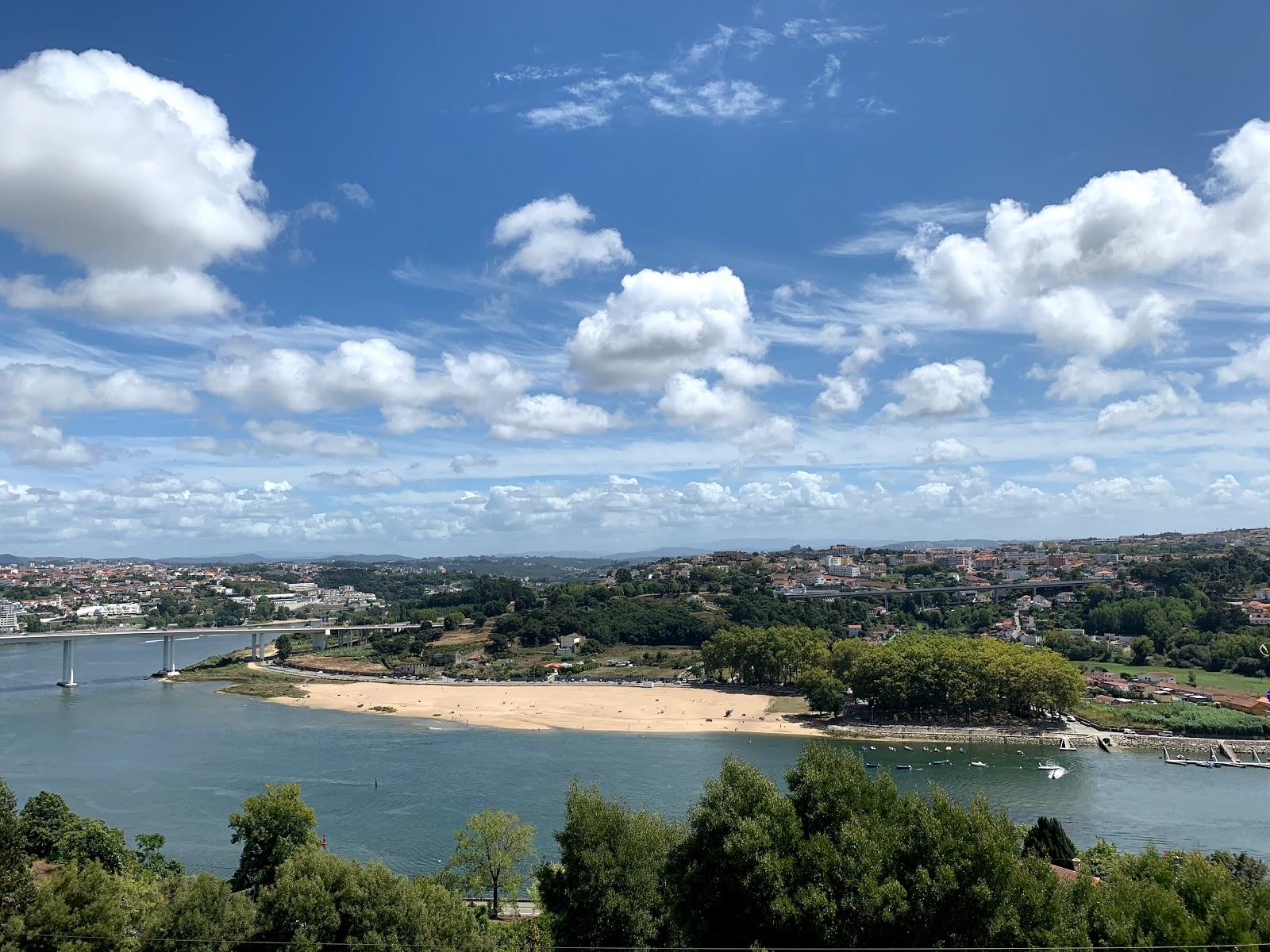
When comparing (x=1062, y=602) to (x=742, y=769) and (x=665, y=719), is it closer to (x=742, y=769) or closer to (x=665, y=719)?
(x=665, y=719)

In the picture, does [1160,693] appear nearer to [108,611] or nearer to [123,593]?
[108,611]

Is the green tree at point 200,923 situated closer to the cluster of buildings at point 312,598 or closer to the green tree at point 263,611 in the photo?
the green tree at point 263,611

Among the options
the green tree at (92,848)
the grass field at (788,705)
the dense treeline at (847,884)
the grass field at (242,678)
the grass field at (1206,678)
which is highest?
the dense treeline at (847,884)

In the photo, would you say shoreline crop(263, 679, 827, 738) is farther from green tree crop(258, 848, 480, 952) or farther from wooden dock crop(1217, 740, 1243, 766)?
green tree crop(258, 848, 480, 952)

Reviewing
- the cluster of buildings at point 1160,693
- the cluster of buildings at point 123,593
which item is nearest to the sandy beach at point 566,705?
the cluster of buildings at point 1160,693

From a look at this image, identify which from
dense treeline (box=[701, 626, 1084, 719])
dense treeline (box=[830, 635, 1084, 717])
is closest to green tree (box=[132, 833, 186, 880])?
dense treeline (box=[701, 626, 1084, 719])

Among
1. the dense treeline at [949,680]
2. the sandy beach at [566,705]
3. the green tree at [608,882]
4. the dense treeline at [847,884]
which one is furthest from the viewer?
the sandy beach at [566,705]

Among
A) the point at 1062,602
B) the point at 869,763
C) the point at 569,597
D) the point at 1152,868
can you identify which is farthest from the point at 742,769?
the point at 569,597
